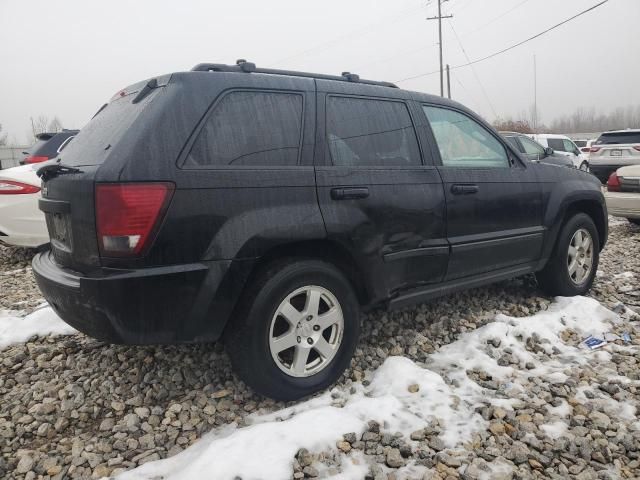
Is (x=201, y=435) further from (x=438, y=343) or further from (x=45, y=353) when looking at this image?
(x=438, y=343)

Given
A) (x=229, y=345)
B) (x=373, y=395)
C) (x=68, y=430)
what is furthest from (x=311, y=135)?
(x=68, y=430)

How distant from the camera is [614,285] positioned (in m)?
4.68

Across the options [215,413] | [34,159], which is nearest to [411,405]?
[215,413]

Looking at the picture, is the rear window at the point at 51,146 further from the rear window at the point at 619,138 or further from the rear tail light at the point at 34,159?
the rear window at the point at 619,138

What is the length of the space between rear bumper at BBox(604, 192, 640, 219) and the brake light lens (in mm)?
8091

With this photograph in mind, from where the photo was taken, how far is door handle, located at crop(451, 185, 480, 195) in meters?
3.31

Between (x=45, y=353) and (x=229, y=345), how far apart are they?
1669 millimetres

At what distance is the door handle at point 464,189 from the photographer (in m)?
3.31

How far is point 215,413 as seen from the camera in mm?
2604

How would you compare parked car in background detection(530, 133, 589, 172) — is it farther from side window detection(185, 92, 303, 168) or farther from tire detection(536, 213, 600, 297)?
side window detection(185, 92, 303, 168)

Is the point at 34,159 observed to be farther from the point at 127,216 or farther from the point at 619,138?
the point at 619,138

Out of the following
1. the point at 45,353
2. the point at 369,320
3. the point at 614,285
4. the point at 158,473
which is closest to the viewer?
the point at 158,473

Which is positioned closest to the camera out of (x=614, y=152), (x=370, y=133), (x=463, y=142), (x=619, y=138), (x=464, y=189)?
(x=370, y=133)

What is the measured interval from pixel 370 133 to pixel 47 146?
6.85 metres
